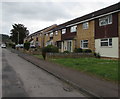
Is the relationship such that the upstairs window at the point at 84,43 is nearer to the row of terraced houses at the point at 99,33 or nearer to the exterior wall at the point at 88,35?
the row of terraced houses at the point at 99,33

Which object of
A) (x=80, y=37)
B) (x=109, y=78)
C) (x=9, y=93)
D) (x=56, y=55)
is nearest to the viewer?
(x=9, y=93)

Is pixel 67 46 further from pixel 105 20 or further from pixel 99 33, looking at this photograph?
pixel 105 20

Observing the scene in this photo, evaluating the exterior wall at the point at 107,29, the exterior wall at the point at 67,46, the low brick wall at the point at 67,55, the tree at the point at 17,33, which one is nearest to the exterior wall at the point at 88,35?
the exterior wall at the point at 107,29

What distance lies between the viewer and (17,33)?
260 feet

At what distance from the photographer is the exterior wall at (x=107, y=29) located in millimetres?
19734

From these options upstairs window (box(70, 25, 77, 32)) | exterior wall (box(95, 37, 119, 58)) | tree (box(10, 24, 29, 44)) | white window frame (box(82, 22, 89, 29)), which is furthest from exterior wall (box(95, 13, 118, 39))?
tree (box(10, 24, 29, 44))

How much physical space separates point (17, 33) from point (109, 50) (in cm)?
6376

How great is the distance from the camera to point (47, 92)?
6773 millimetres

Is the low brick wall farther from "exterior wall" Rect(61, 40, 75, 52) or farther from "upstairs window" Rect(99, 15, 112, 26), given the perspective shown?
"exterior wall" Rect(61, 40, 75, 52)

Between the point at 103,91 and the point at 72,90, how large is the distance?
49.0 inches

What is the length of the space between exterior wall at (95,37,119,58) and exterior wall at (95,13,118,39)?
0.67 metres

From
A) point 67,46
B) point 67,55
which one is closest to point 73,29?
point 67,46

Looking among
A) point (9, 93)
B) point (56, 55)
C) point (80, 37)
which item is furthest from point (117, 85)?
point (80, 37)

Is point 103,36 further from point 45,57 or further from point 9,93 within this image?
point 9,93
